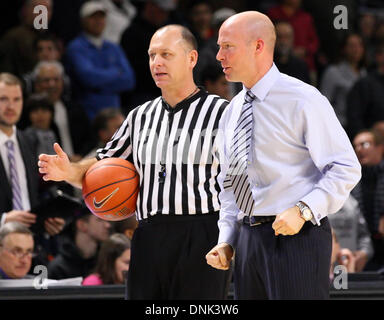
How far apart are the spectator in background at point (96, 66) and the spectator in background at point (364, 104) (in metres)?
1.94

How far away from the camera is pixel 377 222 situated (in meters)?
6.53

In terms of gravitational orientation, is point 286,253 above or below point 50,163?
below

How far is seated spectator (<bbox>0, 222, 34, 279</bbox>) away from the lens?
16.6ft

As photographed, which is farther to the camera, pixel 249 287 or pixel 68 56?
pixel 68 56

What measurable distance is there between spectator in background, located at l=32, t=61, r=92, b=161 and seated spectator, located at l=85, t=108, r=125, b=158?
0.26 m

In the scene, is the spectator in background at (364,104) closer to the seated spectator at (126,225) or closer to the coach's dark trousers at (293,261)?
the seated spectator at (126,225)

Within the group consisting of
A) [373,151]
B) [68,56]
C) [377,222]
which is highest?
[68,56]

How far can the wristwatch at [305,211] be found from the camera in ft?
10.4

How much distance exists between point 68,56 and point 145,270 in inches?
151

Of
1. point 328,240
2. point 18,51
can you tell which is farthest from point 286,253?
point 18,51

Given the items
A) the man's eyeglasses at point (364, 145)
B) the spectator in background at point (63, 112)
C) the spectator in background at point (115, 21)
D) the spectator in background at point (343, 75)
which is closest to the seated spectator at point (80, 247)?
the spectator in background at point (63, 112)

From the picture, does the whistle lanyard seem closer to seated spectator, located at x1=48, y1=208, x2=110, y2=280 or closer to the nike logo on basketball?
the nike logo on basketball
